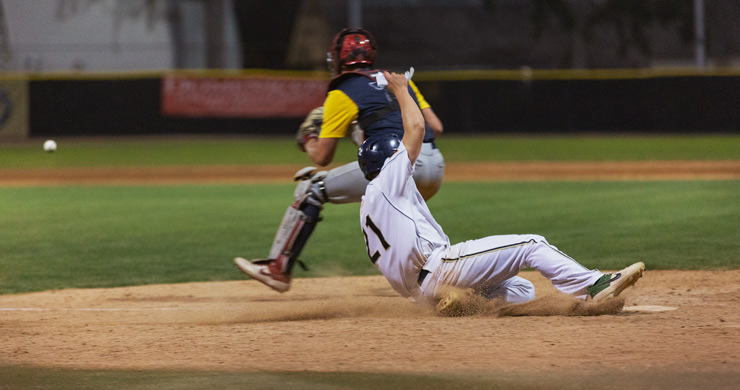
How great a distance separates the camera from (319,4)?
31.6 metres

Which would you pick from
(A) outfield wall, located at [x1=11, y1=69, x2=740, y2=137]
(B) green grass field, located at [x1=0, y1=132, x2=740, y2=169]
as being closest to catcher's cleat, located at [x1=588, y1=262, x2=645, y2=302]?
(B) green grass field, located at [x1=0, y1=132, x2=740, y2=169]

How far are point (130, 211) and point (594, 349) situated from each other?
309 inches

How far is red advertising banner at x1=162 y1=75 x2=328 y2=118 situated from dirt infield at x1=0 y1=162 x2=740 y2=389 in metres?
17.6

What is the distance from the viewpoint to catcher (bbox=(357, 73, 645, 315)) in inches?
174

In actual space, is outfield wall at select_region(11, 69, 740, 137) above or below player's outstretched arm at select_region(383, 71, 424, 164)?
below

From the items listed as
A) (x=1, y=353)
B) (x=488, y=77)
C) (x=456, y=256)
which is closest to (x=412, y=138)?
(x=456, y=256)

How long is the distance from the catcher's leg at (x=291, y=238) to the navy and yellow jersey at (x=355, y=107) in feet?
1.10

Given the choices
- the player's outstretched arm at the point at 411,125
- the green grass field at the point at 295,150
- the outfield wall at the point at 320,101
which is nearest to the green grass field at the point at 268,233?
the player's outstretched arm at the point at 411,125

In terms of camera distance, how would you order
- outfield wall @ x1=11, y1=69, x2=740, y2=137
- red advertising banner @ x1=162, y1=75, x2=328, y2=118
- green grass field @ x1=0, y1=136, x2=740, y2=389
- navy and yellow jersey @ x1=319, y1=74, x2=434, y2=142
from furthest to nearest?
1. red advertising banner @ x1=162, y1=75, x2=328, y2=118
2. outfield wall @ x1=11, y1=69, x2=740, y2=137
3. navy and yellow jersey @ x1=319, y1=74, x2=434, y2=142
4. green grass field @ x1=0, y1=136, x2=740, y2=389

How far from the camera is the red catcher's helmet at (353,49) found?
541 centimetres

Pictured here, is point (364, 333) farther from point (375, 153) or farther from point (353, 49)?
point (353, 49)

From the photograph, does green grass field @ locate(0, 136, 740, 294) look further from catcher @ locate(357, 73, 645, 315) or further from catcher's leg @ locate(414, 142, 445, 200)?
catcher @ locate(357, 73, 645, 315)

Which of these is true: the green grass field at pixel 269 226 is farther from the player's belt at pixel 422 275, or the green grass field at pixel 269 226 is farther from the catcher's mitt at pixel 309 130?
the player's belt at pixel 422 275

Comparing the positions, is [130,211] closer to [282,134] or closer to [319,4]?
[282,134]
